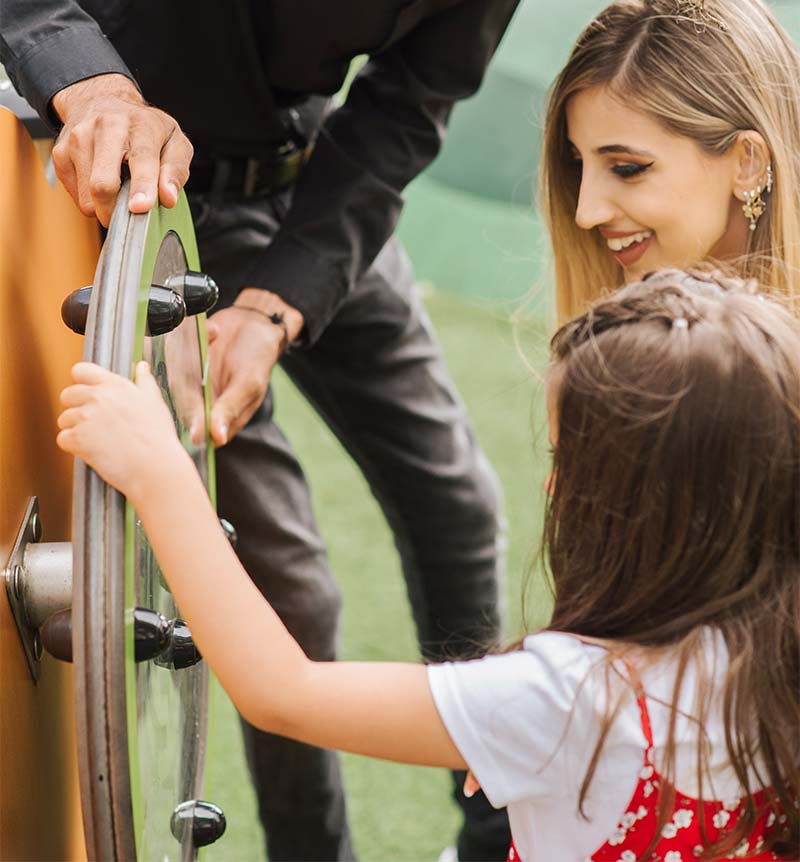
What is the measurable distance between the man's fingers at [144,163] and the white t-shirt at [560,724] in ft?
1.27

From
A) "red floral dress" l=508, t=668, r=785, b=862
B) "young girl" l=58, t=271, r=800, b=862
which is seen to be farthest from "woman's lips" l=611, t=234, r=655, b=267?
"red floral dress" l=508, t=668, r=785, b=862

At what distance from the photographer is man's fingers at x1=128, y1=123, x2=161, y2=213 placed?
909 millimetres

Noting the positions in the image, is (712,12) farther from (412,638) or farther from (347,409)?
(412,638)

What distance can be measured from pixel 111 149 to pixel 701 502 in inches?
21.0

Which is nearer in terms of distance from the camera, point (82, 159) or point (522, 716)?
point (522, 716)

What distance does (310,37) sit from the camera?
1466 mm

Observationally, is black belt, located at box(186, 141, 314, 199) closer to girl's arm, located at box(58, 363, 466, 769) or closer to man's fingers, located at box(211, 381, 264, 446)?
man's fingers, located at box(211, 381, 264, 446)

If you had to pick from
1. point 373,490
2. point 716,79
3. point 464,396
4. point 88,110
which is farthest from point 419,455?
point 464,396

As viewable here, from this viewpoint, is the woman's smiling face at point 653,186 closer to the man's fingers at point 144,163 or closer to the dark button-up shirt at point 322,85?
the dark button-up shirt at point 322,85

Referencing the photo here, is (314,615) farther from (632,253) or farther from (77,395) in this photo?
(77,395)

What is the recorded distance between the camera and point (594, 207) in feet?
4.65

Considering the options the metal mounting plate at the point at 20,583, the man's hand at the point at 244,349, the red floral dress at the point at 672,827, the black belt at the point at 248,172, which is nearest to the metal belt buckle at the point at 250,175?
the black belt at the point at 248,172

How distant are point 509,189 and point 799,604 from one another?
132 inches

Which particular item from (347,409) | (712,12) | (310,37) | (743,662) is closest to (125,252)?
(743,662)
